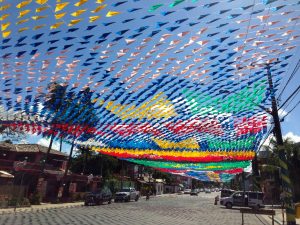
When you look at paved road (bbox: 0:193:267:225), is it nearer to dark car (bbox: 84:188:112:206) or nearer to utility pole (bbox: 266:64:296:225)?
utility pole (bbox: 266:64:296:225)

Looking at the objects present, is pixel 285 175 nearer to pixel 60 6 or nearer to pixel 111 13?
pixel 111 13

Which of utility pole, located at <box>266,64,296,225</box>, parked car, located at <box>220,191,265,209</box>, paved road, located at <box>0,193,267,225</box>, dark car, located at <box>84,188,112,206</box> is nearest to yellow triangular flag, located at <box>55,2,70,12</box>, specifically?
utility pole, located at <box>266,64,296,225</box>

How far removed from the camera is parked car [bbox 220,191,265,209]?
35.8m

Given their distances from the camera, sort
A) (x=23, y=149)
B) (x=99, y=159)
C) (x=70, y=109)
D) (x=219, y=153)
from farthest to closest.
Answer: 1. (x=99, y=159)
2. (x=23, y=149)
3. (x=219, y=153)
4. (x=70, y=109)

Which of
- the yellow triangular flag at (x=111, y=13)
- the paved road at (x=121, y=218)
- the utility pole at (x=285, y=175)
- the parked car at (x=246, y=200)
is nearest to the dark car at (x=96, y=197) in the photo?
the paved road at (x=121, y=218)

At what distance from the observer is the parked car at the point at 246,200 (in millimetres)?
35812

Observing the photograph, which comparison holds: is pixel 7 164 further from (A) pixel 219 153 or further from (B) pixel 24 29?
(B) pixel 24 29

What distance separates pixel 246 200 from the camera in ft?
121

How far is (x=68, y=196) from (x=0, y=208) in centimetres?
1524

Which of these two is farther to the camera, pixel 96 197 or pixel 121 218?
pixel 96 197

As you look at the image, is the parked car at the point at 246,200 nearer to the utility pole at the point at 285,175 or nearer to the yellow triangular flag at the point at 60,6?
the utility pole at the point at 285,175

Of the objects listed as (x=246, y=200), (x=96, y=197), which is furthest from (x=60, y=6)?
(x=246, y=200)

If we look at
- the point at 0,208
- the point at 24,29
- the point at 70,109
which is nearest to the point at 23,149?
the point at 0,208

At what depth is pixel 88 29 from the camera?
32.6 ft
